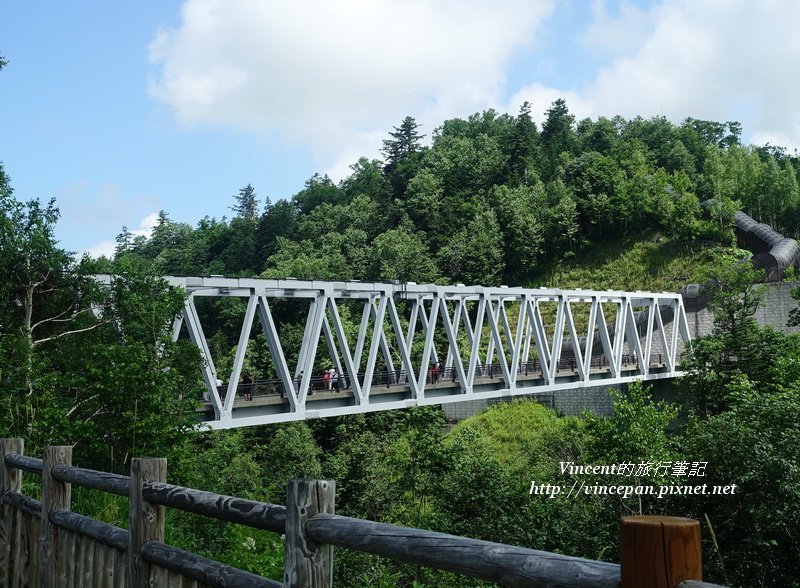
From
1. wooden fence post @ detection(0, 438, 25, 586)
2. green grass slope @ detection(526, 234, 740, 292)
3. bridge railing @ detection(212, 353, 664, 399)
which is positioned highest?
green grass slope @ detection(526, 234, 740, 292)

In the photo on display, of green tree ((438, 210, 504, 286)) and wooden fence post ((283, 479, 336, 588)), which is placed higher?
green tree ((438, 210, 504, 286))

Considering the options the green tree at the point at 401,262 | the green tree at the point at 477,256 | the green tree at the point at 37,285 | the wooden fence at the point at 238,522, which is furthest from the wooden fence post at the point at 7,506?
the green tree at the point at 477,256

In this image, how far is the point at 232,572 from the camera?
391cm

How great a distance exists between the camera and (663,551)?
2.04 meters

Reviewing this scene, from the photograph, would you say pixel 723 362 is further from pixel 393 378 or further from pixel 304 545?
pixel 304 545

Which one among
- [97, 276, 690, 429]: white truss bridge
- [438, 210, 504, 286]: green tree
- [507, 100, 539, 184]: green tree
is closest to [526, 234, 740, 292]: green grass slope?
[438, 210, 504, 286]: green tree

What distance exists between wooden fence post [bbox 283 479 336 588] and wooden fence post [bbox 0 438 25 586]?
181 inches

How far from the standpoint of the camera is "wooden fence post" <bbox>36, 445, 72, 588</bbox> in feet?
20.0

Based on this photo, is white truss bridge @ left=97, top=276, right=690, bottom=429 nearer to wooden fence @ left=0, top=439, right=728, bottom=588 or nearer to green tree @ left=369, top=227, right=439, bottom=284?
green tree @ left=369, top=227, right=439, bottom=284

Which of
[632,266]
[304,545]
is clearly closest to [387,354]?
[304,545]

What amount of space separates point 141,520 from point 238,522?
3.48 ft

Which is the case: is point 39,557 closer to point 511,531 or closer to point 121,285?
point 121,285

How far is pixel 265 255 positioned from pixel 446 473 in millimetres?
86132

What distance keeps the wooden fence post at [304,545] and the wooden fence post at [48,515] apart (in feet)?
10.7
